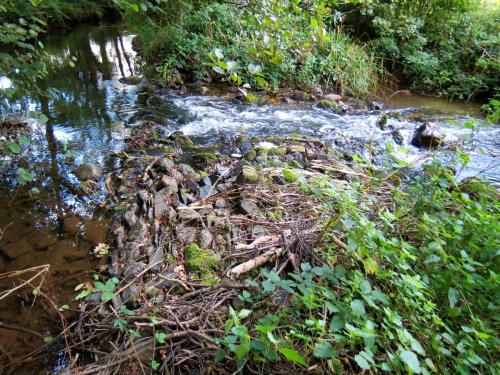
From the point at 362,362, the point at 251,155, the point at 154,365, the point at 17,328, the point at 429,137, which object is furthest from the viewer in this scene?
the point at 429,137

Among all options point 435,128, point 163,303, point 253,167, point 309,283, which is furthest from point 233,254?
point 435,128

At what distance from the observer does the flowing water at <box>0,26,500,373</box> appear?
9.25ft

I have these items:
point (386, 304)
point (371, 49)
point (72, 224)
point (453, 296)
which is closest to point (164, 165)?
point (72, 224)

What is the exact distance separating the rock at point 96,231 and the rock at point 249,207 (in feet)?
4.51

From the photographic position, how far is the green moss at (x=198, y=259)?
2.66 m

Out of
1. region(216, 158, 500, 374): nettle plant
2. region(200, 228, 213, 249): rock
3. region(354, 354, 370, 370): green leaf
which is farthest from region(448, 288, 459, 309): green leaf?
region(200, 228, 213, 249): rock

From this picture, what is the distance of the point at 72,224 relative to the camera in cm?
342

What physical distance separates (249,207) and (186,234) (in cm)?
65

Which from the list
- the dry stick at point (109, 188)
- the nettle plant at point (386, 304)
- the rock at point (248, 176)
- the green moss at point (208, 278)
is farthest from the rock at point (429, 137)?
the dry stick at point (109, 188)

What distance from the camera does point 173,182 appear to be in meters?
3.79

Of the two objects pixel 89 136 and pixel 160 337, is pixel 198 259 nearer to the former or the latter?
pixel 160 337

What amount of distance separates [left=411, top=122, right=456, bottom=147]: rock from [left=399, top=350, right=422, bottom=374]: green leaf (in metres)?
4.70

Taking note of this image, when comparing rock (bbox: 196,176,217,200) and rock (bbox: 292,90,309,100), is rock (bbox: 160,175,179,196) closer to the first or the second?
rock (bbox: 196,176,217,200)

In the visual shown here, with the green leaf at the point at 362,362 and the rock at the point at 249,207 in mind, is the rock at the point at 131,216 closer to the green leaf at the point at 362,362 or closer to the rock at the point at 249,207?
the rock at the point at 249,207
